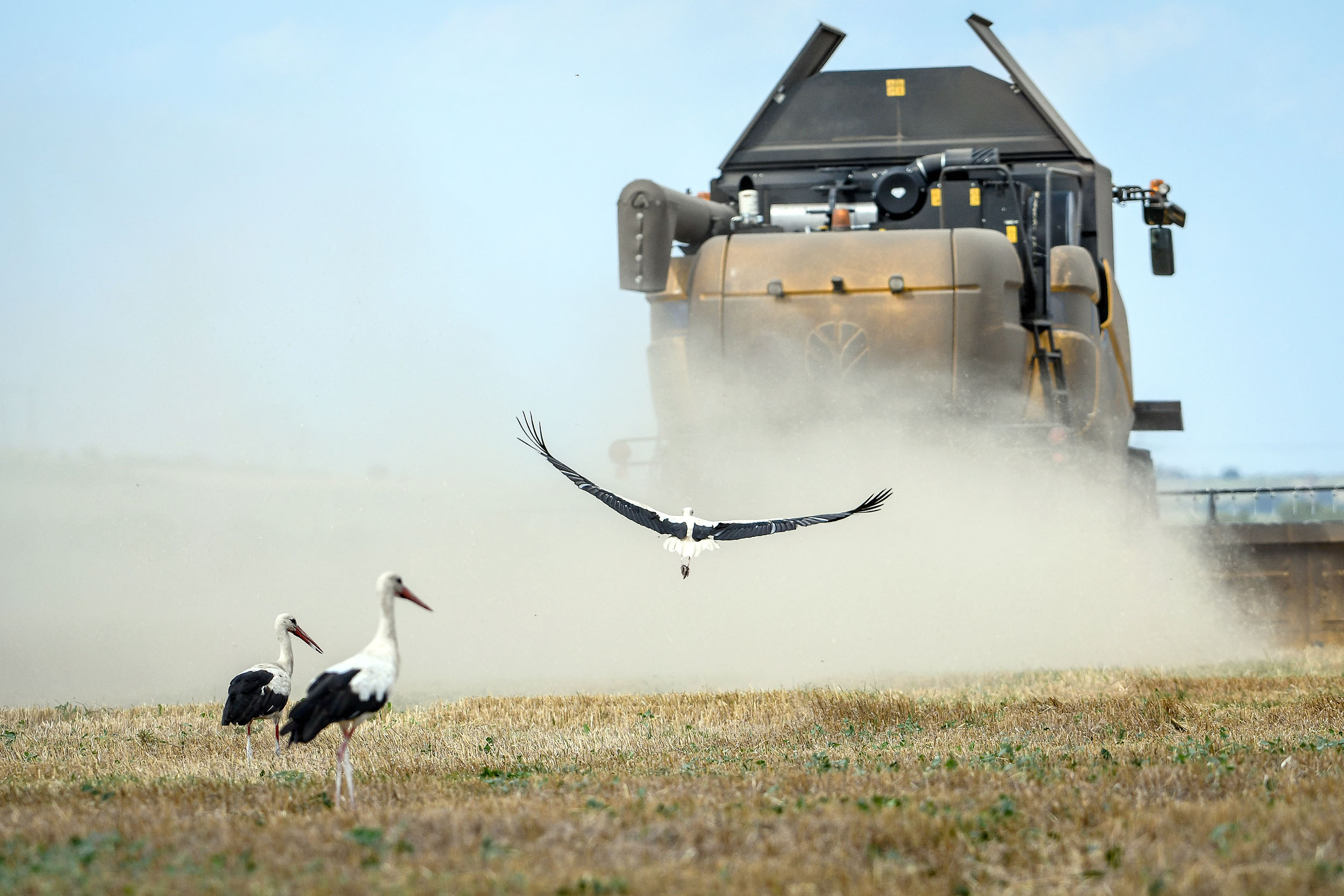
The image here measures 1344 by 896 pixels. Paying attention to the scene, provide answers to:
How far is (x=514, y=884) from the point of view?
13.7ft

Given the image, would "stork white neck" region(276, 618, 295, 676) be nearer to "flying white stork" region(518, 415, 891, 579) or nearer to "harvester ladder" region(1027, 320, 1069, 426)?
"flying white stork" region(518, 415, 891, 579)

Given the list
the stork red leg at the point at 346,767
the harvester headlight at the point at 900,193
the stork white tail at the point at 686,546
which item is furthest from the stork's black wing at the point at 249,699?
the harvester headlight at the point at 900,193

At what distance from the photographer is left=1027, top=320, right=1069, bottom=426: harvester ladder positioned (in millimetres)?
13344

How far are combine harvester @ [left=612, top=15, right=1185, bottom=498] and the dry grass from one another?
377cm

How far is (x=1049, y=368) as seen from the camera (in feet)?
44.0

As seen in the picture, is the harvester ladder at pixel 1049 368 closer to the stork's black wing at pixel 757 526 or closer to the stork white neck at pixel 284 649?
the stork's black wing at pixel 757 526

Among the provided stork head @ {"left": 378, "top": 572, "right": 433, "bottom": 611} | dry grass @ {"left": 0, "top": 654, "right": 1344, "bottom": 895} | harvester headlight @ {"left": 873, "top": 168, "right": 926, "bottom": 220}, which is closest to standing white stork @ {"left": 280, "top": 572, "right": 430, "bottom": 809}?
stork head @ {"left": 378, "top": 572, "right": 433, "bottom": 611}

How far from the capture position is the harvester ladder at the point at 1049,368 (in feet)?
43.8

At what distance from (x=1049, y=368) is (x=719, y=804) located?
28.8 feet

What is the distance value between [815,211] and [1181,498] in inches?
254

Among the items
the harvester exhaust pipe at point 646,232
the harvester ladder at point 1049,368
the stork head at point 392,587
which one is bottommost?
the stork head at point 392,587

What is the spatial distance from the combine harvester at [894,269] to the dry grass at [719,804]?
3773 mm

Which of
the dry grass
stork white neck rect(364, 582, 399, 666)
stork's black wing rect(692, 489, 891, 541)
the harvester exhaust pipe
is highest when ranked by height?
the harvester exhaust pipe

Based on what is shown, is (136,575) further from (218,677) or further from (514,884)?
(514,884)
